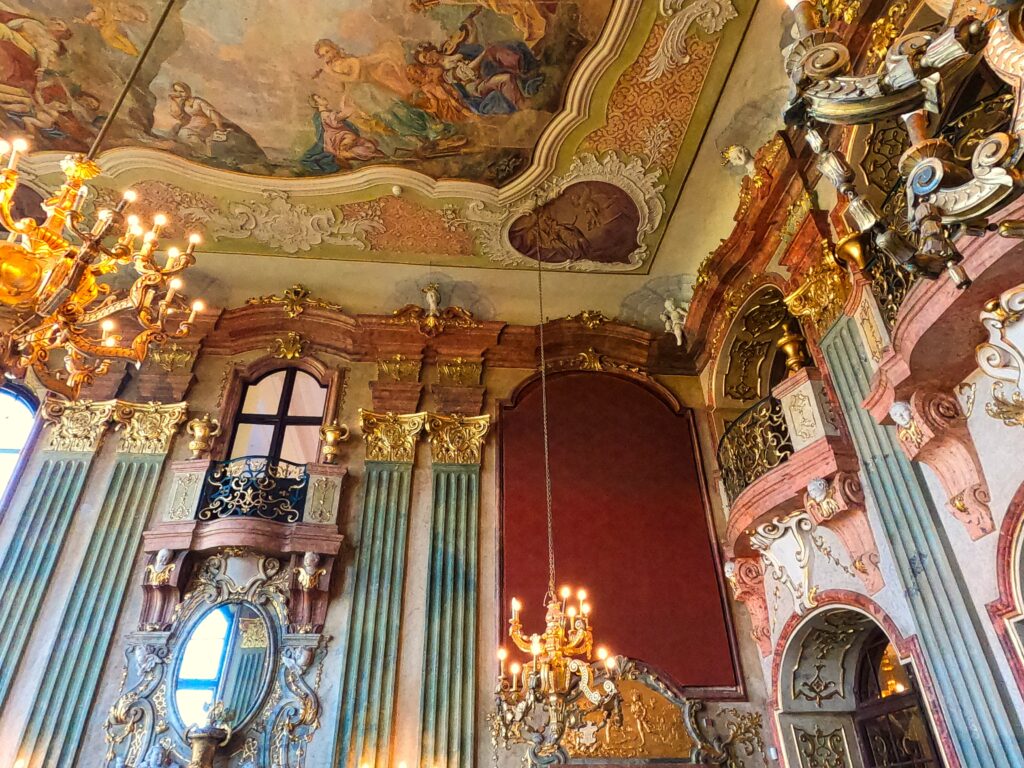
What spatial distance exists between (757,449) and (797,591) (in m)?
1.38

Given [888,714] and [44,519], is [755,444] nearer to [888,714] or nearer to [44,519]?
[888,714]

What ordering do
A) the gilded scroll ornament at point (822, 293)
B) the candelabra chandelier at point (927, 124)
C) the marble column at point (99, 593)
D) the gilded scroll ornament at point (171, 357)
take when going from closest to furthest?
1. the candelabra chandelier at point (927, 124)
2. the gilded scroll ornament at point (822, 293)
3. the marble column at point (99, 593)
4. the gilded scroll ornament at point (171, 357)

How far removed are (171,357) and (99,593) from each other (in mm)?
2967

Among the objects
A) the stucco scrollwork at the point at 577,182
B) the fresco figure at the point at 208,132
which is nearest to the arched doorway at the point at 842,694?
the stucco scrollwork at the point at 577,182

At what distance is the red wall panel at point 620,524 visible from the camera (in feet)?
24.0

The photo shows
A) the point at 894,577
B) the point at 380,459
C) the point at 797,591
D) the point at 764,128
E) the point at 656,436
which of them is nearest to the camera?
the point at 894,577

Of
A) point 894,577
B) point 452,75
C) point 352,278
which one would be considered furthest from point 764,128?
point 352,278

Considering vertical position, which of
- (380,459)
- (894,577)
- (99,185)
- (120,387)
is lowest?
(894,577)

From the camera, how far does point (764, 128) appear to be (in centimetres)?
739

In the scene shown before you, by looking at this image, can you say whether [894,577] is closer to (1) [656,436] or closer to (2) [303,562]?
(1) [656,436]

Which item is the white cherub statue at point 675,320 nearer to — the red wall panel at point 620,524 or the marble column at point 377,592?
the red wall panel at point 620,524

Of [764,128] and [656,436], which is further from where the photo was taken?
[656,436]

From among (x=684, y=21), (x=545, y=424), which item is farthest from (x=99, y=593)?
(x=684, y=21)

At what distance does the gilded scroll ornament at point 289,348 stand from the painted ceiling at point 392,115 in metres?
1.25
